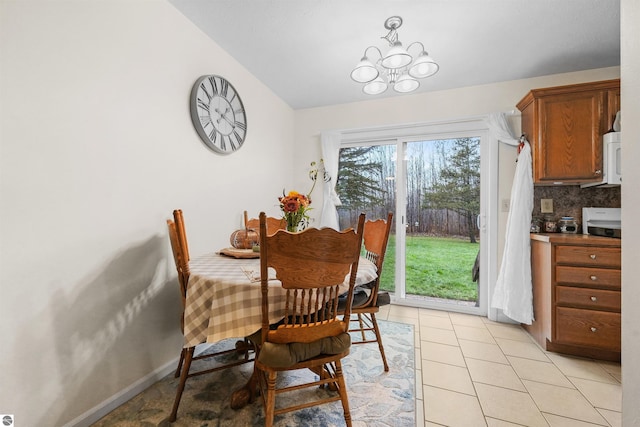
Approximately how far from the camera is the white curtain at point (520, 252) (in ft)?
Answer: 7.61

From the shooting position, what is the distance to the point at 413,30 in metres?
1.96

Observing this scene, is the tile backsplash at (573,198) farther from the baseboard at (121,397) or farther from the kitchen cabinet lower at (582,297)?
the baseboard at (121,397)

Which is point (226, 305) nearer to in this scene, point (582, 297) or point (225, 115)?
point (225, 115)

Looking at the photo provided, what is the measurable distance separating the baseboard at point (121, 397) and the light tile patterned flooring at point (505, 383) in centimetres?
160

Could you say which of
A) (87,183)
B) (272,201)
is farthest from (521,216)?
(87,183)

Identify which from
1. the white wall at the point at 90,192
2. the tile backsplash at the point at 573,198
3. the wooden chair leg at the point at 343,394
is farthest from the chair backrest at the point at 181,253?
the tile backsplash at the point at 573,198

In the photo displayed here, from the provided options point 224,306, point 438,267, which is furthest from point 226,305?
point 438,267

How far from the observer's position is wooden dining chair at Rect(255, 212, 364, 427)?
3.52 feet

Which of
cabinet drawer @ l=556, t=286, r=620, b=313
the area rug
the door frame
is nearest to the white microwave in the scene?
the door frame

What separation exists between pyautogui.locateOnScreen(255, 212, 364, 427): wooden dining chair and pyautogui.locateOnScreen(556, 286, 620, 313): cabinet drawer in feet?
6.25

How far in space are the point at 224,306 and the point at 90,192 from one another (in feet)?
3.10

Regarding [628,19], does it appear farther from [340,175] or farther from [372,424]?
[340,175]

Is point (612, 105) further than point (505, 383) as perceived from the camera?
Yes

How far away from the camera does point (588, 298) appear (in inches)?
77.0
